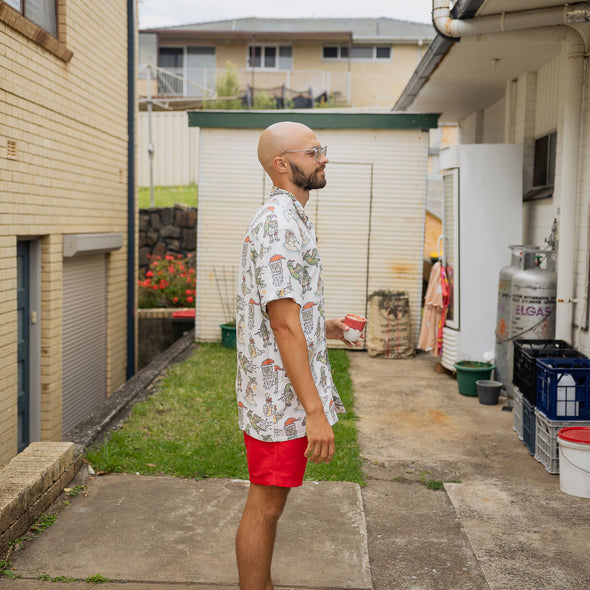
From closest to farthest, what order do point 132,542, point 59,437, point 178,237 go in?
point 132,542
point 59,437
point 178,237

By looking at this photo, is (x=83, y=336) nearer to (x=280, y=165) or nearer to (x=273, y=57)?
(x=280, y=165)

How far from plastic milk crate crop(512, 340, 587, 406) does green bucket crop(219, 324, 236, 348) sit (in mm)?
4484

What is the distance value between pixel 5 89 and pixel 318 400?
405cm

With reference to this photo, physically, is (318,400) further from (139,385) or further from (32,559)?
(139,385)

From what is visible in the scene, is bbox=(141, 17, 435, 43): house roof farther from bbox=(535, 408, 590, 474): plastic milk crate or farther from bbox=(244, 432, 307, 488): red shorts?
bbox=(244, 432, 307, 488): red shorts

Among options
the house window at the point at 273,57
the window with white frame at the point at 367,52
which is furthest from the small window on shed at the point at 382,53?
the house window at the point at 273,57

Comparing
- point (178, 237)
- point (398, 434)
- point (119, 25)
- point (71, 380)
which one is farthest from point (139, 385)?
point (178, 237)

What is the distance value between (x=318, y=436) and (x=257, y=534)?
0.50 meters


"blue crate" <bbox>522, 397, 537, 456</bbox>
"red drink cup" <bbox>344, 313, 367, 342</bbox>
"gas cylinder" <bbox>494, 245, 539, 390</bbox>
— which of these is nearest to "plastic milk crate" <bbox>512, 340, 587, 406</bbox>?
"blue crate" <bbox>522, 397, 537, 456</bbox>

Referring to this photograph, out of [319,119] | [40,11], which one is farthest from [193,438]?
[319,119]

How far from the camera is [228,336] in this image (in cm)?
973

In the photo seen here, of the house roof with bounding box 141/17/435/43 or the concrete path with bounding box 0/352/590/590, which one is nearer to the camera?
the concrete path with bounding box 0/352/590/590

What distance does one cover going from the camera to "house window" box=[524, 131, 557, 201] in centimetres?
746

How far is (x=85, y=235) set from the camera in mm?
7133
